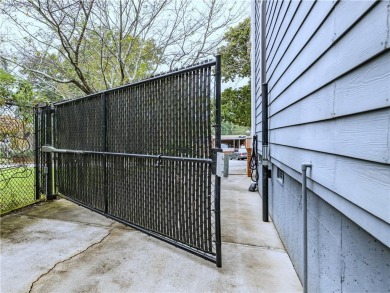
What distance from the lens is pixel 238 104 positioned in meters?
12.6

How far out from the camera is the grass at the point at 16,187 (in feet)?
13.2

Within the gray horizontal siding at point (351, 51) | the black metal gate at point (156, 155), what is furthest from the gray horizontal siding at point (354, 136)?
the black metal gate at point (156, 155)

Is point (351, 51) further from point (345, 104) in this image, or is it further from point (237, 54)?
point (237, 54)

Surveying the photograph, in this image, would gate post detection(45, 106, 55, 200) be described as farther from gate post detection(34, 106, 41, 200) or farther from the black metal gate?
the black metal gate

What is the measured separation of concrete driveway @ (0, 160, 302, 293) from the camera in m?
2.00

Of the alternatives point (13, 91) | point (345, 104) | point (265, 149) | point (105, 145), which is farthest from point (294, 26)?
point (13, 91)

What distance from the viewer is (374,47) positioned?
91cm

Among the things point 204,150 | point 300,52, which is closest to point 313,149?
point 300,52

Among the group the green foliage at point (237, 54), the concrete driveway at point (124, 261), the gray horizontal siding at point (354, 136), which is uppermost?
the green foliage at point (237, 54)

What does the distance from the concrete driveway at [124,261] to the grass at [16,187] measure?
2.20ft

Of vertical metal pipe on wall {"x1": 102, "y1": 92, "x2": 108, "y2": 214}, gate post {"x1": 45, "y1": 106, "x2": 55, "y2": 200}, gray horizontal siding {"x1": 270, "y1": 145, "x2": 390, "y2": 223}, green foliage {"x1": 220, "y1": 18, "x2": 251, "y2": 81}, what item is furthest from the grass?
green foliage {"x1": 220, "y1": 18, "x2": 251, "y2": 81}

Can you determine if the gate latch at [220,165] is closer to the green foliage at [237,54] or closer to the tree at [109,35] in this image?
the tree at [109,35]

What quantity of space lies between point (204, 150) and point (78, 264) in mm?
1609

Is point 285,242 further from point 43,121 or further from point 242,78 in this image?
point 242,78
